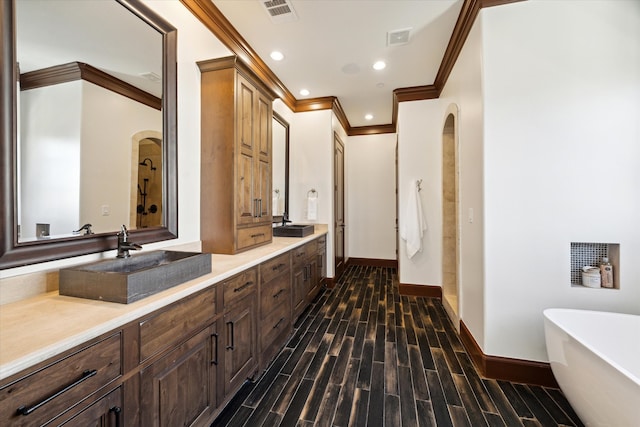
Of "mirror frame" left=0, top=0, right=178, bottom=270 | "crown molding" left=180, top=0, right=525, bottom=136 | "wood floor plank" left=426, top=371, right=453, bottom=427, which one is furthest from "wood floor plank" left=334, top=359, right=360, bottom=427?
"crown molding" left=180, top=0, right=525, bottom=136

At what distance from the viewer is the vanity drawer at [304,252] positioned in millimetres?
2789

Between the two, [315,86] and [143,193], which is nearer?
[143,193]

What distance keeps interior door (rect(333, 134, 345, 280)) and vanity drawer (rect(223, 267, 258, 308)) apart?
Result: 8.79ft

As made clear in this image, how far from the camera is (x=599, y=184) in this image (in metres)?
1.88

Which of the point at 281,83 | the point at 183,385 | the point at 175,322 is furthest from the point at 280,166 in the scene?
the point at 183,385

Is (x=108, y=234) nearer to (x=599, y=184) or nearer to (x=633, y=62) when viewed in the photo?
(x=599, y=184)

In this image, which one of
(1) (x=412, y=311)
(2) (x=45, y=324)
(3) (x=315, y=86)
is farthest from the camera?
(3) (x=315, y=86)

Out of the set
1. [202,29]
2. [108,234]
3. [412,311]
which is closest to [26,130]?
[108,234]

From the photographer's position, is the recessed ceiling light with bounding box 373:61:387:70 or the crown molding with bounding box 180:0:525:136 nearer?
the crown molding with bounding box 180:0:525:136

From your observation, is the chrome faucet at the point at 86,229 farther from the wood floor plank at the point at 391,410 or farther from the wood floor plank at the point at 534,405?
the wood floor plank at the point at 534,405

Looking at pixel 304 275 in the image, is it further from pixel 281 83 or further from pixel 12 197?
pixel 281 83

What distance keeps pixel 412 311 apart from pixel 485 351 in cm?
127

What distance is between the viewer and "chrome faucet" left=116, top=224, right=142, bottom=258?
1.48m

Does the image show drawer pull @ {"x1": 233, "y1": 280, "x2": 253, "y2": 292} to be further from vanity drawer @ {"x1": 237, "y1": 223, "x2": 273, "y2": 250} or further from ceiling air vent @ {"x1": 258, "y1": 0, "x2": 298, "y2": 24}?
ceiling air vent @ {"x1": 258, "y1": 0, "x2": 298, "y2": 24}
